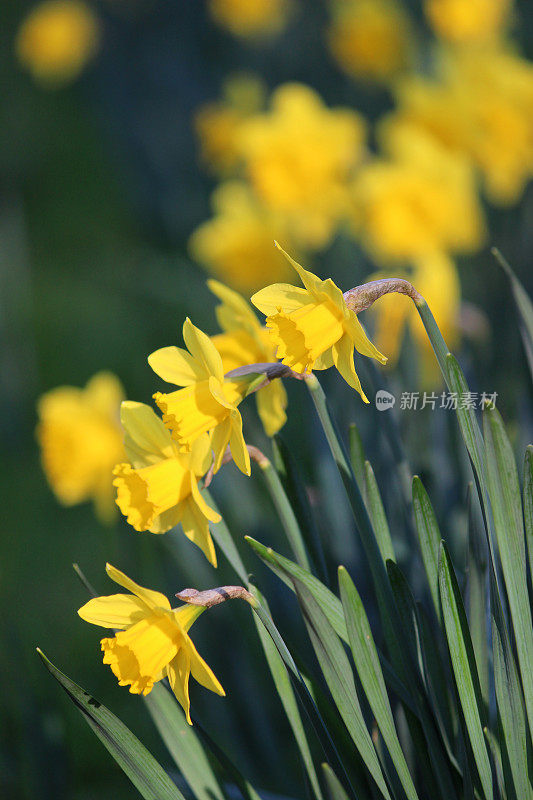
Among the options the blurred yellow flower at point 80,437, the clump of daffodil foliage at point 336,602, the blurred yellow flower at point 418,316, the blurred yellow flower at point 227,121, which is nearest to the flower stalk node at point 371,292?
the clump of daffodil foliage at point 336,602

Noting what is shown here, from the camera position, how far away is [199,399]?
2.29 feet

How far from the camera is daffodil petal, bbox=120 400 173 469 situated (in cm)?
69

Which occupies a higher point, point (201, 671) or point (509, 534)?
point (201, 671)

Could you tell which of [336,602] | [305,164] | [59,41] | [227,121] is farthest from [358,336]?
[59,41]

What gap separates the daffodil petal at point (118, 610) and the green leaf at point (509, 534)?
34 centimetres

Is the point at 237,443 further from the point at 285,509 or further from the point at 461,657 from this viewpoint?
the point at 461,657

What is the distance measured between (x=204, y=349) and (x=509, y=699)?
1.41ft

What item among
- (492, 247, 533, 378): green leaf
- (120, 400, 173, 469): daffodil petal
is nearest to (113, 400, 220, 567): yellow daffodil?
(120, 400, 173, 469): daffodil petal

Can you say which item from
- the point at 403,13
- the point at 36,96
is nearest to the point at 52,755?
the point at 403,13

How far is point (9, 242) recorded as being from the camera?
250cm

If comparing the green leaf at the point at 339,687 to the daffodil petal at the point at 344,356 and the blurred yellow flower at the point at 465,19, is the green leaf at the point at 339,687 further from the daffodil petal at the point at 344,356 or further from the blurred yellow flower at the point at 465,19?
the blurred yellow flower at the point at 465,19

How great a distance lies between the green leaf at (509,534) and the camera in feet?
2.20
